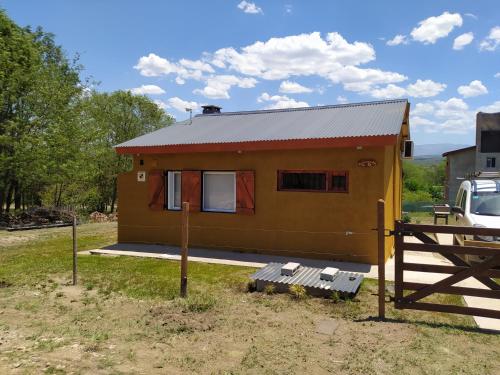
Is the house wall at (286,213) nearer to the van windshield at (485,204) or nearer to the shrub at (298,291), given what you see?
the van windshield at (485,204)

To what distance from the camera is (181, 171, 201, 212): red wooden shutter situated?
10.9 meters

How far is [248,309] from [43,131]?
19224 mm

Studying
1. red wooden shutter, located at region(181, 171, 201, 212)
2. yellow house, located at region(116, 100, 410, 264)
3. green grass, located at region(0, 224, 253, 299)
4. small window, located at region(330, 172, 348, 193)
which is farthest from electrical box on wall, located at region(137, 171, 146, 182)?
small window, located at region(330, 172, 348, 193)

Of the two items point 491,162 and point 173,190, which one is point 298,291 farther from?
point 491,162

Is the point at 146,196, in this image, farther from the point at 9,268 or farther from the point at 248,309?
the point at 248,309

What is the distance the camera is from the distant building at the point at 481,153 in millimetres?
38156

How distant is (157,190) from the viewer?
11.4 meters

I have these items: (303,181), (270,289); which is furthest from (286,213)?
(270,289)

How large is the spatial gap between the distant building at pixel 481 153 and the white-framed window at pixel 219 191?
34.4m

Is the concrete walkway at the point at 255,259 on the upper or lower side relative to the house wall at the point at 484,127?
lower

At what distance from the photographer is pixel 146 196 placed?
1166 cm

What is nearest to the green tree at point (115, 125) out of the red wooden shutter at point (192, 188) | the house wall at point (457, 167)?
the red wooden shutter at point (192, 188)

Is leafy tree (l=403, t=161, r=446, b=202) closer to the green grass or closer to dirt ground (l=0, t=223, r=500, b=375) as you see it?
the green grass

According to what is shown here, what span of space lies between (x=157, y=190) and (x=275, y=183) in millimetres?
3704
